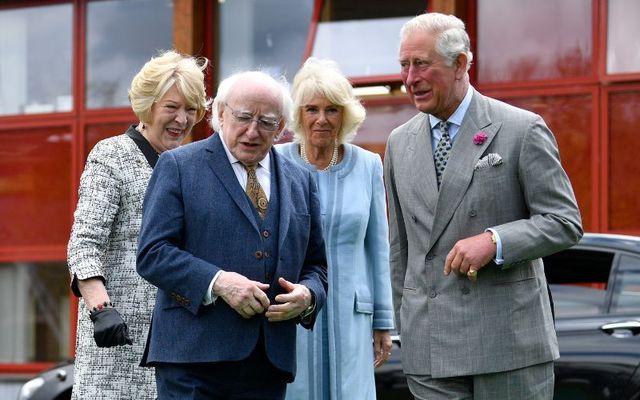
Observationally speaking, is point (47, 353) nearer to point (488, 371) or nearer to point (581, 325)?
point (581, 325)

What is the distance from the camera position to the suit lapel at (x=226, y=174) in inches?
172

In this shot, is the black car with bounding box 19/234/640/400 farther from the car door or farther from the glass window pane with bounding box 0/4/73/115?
the glass window pane with bounding box 0/4/73/115

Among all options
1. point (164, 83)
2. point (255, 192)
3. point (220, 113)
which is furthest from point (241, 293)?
point (164, 83)

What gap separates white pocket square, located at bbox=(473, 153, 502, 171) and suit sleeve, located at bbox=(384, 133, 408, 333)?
1.78 feet

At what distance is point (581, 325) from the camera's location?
25.3 ft

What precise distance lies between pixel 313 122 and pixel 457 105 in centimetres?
97

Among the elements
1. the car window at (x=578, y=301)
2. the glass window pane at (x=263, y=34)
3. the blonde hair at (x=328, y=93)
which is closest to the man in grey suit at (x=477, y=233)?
the blonde hair at (x=328, y=93)

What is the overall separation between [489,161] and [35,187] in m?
10.1

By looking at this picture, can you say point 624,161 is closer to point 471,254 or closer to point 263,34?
point 263,34

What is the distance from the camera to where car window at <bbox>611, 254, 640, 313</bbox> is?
7.77m

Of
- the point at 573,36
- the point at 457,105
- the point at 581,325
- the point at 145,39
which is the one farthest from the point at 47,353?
the point at 457,105

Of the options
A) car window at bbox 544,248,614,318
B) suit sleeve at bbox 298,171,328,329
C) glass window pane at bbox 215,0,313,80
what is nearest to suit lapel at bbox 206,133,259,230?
suit sleeve at bbox 298,171,328,329

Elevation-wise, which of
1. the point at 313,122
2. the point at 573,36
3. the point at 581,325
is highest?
the point at 573,36

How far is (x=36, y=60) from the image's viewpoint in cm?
1402
